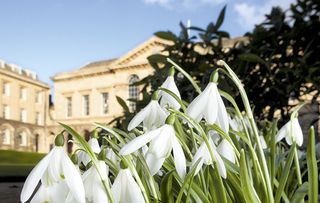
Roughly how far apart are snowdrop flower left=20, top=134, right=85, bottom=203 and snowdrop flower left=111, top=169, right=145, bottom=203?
0.15 feet

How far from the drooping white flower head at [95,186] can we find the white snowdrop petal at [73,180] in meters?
0.03

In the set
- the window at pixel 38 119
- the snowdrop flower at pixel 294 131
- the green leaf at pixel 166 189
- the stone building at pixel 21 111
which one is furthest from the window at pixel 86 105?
the green leaf at pixel 166 189

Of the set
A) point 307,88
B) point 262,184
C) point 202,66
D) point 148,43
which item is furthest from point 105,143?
point 148,43

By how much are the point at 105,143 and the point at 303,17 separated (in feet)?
3.70

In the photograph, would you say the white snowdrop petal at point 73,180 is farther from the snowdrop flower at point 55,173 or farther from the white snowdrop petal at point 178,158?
the white snowdrop petal at point 178,158

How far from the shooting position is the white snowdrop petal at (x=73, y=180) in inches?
13.7

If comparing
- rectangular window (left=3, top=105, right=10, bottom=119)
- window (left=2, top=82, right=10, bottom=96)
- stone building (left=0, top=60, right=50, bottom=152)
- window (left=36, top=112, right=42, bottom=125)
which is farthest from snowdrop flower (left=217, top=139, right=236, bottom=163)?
window (left=36, top=112, right=42, bottom=125)

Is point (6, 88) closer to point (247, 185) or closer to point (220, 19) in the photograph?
point (220, 19)

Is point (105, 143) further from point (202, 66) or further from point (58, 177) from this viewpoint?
point (202, 66)

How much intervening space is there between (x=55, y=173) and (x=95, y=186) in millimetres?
44

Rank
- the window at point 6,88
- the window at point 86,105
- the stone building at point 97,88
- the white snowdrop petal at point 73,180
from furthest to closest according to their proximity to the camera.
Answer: the window at point 6,88
the window at point 86,105
the stone building at point 97,88
the white snowdrop petal at point 73,180

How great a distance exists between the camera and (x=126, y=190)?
1.26ft

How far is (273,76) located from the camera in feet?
4.25

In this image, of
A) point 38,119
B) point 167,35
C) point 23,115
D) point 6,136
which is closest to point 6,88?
point 23,115
